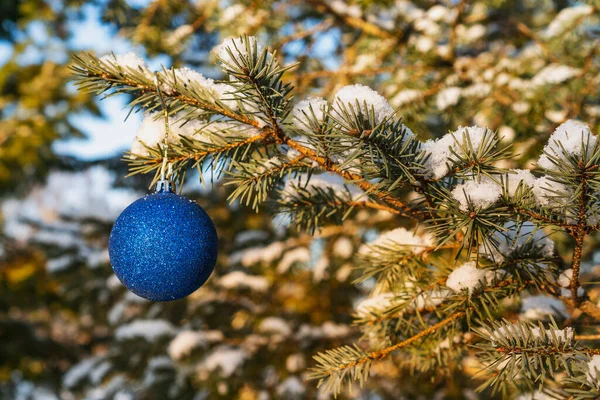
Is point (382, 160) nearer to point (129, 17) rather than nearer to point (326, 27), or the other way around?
point (326, 27)

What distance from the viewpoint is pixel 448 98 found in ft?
7.23

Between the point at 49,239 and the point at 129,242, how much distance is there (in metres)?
4.22

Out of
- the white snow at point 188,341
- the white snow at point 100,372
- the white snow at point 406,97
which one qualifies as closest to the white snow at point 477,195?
the white snow at point 406,97

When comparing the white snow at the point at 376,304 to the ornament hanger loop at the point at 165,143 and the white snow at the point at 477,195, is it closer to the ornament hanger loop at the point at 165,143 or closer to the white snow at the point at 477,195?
the white snow at the point at 477,195

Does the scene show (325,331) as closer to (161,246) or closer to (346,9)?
(346,9)

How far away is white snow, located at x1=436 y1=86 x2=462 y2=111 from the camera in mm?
2191

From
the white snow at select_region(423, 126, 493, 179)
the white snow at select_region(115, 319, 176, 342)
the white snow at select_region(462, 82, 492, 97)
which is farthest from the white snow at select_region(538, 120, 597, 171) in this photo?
the white snow at select_region(115, 319, 176, 342)

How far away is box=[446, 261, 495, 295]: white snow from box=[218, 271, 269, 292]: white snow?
2.36 meters

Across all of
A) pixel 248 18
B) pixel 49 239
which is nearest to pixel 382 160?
pixel 248 18

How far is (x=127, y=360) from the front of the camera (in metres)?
3.55

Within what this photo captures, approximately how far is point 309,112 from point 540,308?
2.92ft

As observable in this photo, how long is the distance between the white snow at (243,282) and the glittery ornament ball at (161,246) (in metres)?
2.29

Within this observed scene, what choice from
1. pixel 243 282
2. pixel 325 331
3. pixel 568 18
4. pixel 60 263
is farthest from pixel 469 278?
pixel 60 263

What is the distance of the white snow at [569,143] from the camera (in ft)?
2.77
